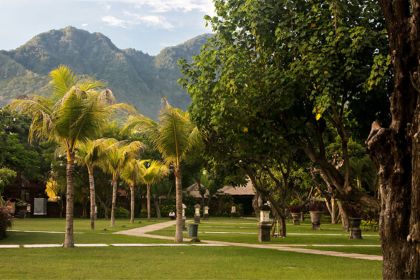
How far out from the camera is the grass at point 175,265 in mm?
10930

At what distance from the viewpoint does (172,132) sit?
1981 cm

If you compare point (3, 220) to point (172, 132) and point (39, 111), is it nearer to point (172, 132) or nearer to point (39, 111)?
point (39, 111)

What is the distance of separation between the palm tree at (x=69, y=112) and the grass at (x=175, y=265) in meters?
2.75

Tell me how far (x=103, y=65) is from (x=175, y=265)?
125524mm

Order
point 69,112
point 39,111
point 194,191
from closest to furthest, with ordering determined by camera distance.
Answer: point 69,112, point 39,111, point 194,191

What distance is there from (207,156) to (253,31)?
7825 mm

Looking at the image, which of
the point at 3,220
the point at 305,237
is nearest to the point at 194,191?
the point at 305,237

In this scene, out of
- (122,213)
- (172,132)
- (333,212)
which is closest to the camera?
(172,132)

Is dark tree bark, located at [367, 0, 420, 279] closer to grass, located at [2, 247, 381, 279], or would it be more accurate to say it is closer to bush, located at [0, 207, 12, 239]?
grass, located at [2, 247, 381, 279]

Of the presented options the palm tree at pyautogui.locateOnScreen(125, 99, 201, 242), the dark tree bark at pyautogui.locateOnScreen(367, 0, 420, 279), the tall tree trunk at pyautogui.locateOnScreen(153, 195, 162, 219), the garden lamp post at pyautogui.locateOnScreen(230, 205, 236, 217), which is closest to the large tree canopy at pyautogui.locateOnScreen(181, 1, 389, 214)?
the palm tree at pyautogui.locateOnScreen(125, 99, 201, 242)

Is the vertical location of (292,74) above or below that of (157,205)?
above

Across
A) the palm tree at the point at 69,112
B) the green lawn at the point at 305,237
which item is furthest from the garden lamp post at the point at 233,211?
the palm tree at the point at 69,112

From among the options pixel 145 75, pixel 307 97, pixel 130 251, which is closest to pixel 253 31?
pixel 307 97

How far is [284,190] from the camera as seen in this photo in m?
24.4
